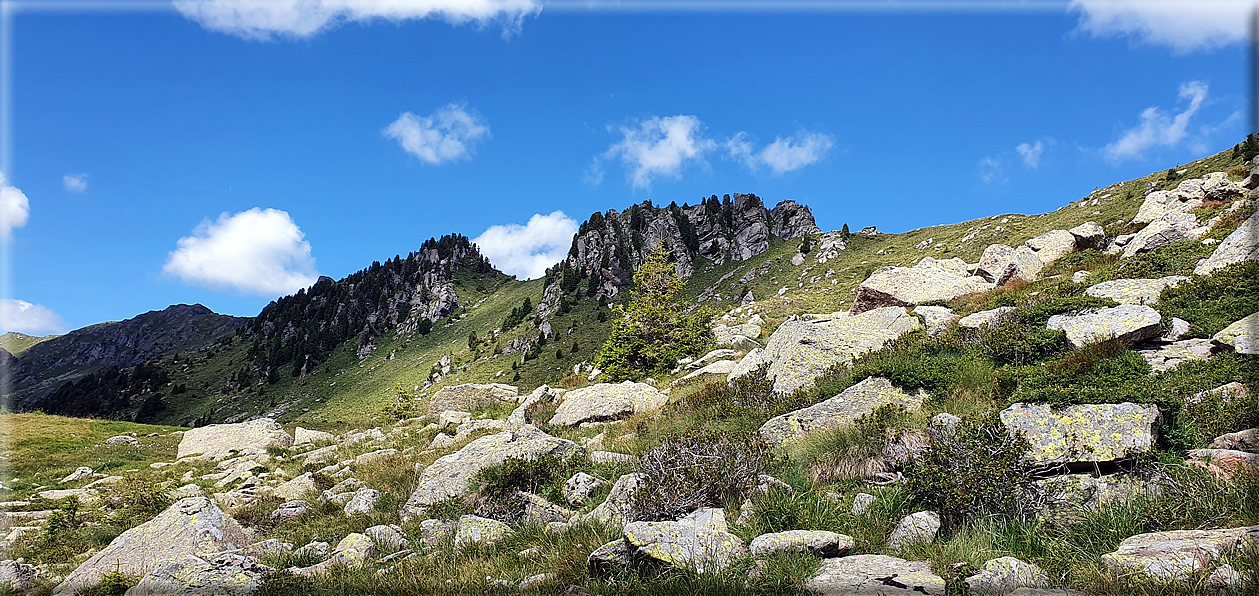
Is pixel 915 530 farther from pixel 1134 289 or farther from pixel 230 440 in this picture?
pixel 230 440

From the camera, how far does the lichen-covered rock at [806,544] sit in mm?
5688

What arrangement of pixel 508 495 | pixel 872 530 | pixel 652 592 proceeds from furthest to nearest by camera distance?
pixel 508 495, pixel 872 530, pixel 652 592

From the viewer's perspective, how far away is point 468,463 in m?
11.7

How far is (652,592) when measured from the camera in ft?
17.1

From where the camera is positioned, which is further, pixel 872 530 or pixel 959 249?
pixel 959 249

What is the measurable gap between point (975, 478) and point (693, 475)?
12.5 ft

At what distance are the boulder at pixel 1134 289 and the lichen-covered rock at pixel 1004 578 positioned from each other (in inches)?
504

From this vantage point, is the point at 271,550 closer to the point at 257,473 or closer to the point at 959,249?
the point at 257,473

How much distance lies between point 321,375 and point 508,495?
179 m

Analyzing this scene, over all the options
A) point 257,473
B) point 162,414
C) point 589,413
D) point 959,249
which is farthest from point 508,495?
point 162,414

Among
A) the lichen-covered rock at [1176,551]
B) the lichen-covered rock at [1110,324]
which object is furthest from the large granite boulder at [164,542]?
the lichen-covered rock at [1110,324]

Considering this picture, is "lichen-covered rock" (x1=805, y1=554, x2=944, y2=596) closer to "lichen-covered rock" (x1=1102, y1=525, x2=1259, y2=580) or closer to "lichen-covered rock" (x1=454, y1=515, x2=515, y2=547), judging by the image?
"lichen-covered rock" (x1=1102, y1=525, x2=1259, y2=580)

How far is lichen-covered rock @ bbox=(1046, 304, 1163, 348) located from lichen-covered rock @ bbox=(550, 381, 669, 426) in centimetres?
1125

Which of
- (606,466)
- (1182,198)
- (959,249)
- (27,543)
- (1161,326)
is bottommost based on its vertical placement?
(27,543)
